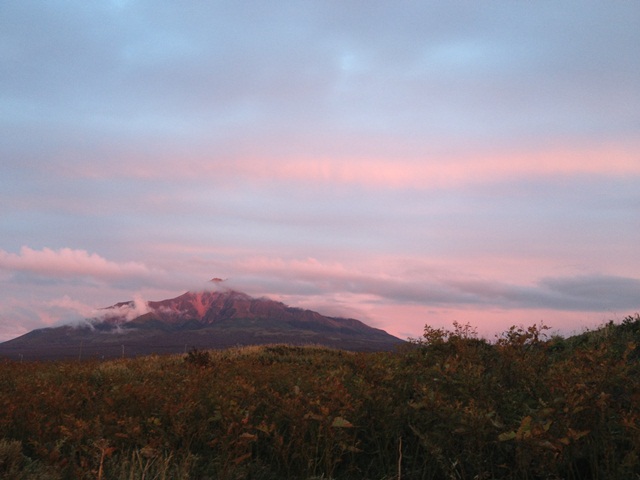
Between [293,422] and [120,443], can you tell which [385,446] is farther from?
[120,443]

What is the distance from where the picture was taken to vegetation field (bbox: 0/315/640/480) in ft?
17.1

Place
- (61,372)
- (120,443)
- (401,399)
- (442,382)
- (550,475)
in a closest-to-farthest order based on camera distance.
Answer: (550,475)
(120,443)
(442,382)
(401,399)
(61,372)

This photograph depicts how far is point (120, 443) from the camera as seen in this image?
20.2 ft

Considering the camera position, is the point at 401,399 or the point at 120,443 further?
the point at 401,399

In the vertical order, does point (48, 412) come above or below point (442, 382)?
below

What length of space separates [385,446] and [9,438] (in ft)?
14.8

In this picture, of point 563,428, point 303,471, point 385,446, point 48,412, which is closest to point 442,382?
point 385,446

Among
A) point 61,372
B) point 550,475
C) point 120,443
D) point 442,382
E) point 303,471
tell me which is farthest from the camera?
point 61,372

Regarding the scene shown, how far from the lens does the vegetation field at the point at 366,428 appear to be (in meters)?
5.21

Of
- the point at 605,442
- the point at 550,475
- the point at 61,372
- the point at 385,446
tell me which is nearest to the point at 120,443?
the point at 385,446

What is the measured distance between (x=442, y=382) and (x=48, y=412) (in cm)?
512

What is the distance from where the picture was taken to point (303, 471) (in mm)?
5711

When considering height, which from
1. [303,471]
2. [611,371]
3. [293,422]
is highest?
[611,371]

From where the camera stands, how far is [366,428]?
20.7ft
